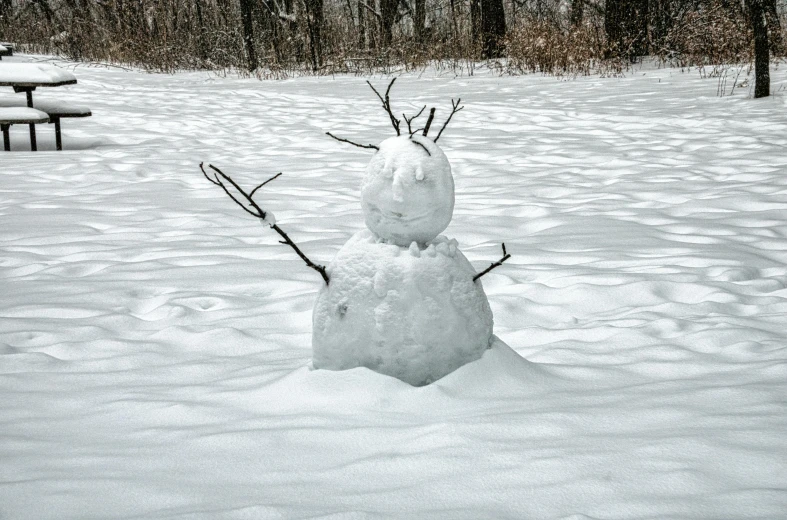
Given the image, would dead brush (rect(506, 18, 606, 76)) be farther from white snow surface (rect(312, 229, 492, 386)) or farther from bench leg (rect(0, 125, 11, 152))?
white snow surface (rect(312, 229, 492, 386))

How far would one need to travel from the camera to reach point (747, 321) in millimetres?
2982

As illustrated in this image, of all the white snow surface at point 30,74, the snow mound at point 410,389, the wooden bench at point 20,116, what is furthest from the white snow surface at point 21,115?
the snow mound at point 410,389

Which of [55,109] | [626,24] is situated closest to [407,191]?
[55,109]

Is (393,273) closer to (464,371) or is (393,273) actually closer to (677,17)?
(464,371)

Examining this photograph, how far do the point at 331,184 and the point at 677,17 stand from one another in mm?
11701

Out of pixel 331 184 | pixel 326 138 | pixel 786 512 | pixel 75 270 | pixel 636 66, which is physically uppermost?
pixel 636 66

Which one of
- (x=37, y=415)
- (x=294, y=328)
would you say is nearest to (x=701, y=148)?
(x=294, y=328)

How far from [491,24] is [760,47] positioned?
7.63 meters

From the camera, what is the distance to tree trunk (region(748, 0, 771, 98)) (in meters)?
8.07

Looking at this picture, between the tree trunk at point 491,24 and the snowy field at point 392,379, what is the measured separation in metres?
8.63

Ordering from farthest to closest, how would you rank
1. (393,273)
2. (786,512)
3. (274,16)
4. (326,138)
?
(274,16) → (326,138) → (393,273) → (786,512)

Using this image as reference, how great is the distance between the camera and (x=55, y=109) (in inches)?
300

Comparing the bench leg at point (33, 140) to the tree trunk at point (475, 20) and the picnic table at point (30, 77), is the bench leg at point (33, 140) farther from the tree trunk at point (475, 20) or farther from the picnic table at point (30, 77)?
the tree trunk at point (475, 20)

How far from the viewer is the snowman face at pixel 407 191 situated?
2.18m
